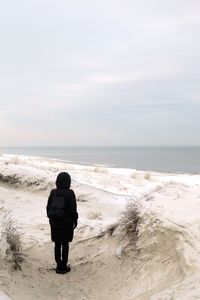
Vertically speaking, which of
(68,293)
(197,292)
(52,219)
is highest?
(52,219)

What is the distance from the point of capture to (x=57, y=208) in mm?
8133

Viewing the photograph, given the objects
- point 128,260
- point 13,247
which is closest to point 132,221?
point 128,260

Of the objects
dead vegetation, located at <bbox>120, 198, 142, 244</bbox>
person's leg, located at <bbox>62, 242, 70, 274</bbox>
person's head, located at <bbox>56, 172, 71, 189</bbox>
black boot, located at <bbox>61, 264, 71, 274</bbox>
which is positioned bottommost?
black boot, located at <bbox>61, 264, 71, 274</bbox>

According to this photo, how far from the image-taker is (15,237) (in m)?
8.21

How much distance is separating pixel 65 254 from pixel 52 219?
2.24 ft

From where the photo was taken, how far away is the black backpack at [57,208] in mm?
8094

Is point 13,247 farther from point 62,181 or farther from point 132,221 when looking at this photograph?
point 132,221

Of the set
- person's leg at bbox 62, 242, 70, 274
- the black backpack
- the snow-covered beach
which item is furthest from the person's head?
the snow-covered beach

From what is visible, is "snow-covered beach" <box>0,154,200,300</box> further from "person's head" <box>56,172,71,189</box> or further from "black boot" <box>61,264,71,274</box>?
"person's head" <box>56,172,71,189</box>

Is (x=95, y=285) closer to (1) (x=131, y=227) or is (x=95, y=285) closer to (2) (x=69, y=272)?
(2) (x=69, y=272)

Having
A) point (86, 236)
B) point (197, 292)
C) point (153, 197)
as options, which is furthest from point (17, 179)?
point (197, 292)

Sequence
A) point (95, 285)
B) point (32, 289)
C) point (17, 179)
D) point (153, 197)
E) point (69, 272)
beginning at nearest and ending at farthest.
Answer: point (32, 289)
point (95, 285)
point (69, 272)
point (153, 197)
point (17, 179)

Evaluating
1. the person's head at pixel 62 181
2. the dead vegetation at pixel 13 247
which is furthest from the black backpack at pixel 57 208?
the dead vegetation at pixel 13 247

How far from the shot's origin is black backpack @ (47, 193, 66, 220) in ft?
26.6
